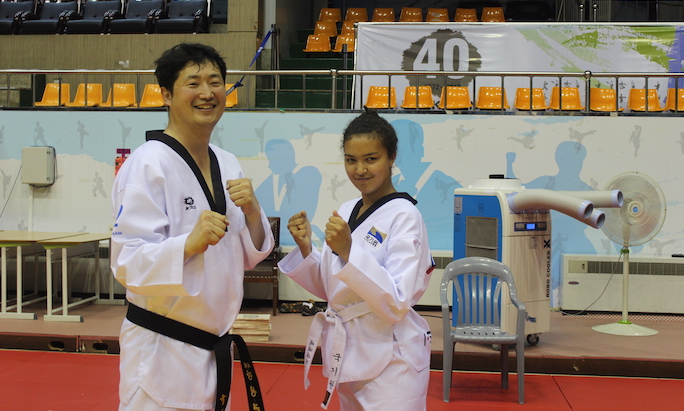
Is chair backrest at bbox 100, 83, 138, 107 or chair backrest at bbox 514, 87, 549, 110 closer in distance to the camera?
chair backrest at bbox 514, 87, 549, 110

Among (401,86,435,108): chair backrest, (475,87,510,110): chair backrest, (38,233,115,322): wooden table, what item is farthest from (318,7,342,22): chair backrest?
(38,233,115,322): wooden table

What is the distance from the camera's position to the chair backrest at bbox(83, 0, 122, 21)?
1006 cm

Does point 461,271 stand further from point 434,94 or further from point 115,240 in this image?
point 434,94

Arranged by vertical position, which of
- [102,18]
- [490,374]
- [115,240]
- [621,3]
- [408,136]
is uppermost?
[621,3]

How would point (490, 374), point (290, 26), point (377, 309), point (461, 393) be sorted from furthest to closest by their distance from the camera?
point (290, 26) → point (490, 374) → point (461, 393) → point (377, 309)

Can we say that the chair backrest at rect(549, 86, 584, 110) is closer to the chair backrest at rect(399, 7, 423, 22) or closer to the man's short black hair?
the chair backrest at rect(399, 7, 423, 22)

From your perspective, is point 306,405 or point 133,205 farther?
point 306,405

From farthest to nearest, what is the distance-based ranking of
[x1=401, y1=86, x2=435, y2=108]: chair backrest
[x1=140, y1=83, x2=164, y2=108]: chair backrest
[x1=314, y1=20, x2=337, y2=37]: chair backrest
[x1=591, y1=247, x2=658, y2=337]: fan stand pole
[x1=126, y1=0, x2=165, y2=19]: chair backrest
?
[x1=314, y1=20, x2=337, y2=37]: chair backrest < [x1=126, y1=0, x2=165, y2=19]: chair backrest < [x1=140, y1=83, x2=164, y2=108]: chair backrest < [x1=401, y1=86, x2=435, y2=108]: chair backrest < [x1=591, y1=247, x2=658, y2=337]: fan stand pole

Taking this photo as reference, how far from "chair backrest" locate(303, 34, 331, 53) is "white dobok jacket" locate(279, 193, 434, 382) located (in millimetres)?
8580

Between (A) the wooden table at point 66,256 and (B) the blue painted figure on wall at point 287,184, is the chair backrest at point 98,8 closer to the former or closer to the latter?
(A) the wooden table at point 66,256

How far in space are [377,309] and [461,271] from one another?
2.60m

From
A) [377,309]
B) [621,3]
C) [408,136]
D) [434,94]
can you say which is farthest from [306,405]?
[621,3]

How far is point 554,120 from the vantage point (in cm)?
605

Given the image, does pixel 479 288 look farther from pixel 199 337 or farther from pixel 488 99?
pixel 488 99
